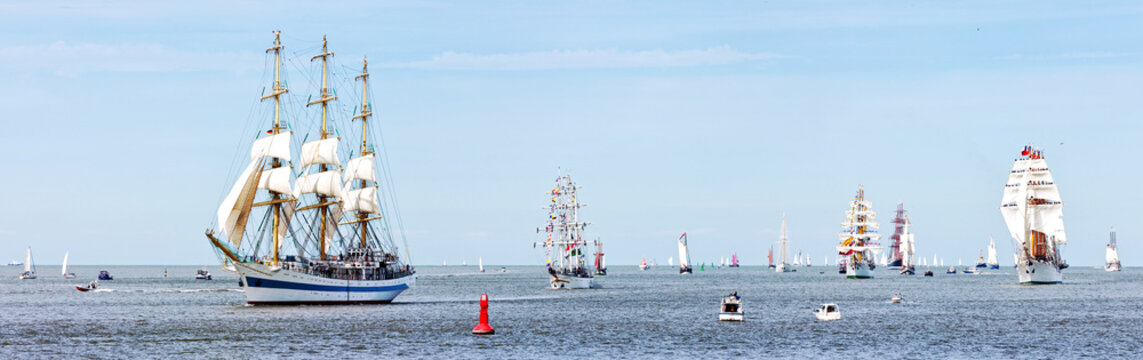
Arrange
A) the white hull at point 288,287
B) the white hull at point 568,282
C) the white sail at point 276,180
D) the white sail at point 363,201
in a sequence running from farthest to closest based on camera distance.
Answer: the white hull at point 568,282
the white sail at point 363,201
the white sail at point 276,180
the white hull at point 288,287

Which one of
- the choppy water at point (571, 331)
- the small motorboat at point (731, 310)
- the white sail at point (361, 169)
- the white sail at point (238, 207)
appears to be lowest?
the choppy water at point (571, 331)

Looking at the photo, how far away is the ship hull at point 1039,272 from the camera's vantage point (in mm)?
185250

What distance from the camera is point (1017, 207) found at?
19750 cm

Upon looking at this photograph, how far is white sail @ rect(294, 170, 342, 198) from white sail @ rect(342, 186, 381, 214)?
5669mm

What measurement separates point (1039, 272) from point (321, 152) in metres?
116

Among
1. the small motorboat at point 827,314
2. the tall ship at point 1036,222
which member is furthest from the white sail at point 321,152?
the tall ship at point 1036,222

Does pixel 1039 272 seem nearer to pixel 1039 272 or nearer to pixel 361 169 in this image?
pixel 1039 272

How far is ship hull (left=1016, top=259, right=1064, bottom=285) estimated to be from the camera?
18525 centimetres

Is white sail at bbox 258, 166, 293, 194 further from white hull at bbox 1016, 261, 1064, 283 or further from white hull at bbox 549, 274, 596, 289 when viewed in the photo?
white hull at bbox 1016, 261, 1064, 283

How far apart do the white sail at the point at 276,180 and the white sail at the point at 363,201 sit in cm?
1607

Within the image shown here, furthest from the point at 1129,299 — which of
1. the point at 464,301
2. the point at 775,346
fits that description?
the point at 775,346

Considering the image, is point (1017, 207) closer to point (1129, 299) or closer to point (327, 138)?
point (1129, 299)

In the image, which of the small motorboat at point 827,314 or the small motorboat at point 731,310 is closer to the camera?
the small motorboat at point 731,310

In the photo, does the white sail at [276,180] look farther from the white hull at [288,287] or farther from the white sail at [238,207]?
the white hull at [288,287]
